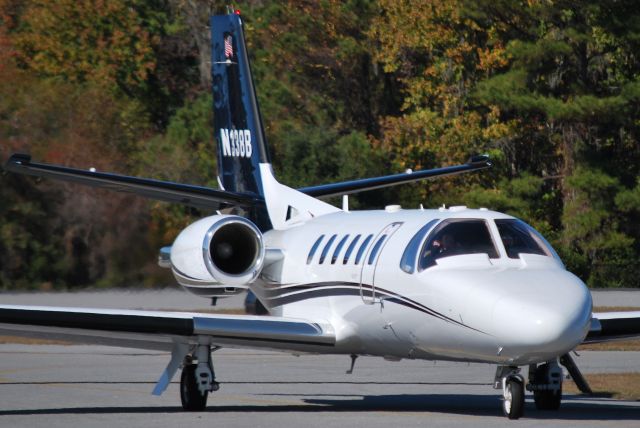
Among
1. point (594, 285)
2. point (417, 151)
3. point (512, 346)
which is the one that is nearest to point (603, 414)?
point (512, 346)

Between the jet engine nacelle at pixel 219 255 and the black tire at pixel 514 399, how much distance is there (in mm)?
4317

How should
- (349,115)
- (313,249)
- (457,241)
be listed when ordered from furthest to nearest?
(349,115) < (313,249) < (457,241)

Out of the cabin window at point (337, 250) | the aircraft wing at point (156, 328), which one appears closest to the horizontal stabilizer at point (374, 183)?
the cabin window at point (337, 250)

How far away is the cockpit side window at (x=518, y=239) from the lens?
14.3 meters

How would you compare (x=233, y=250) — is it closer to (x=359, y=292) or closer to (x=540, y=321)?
(x=359, y=292)

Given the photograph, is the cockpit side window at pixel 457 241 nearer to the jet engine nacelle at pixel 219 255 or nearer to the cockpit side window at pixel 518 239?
the cockpit side window at pixel 518 239

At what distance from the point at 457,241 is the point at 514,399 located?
5.70 ft

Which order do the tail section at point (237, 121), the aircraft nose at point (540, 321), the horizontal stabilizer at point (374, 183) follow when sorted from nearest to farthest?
the aircraft nose at point (540, 321) → the horizontal stabilizer at point (374, 183) → the tail section at point (237, 121)

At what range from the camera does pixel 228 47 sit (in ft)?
70.5

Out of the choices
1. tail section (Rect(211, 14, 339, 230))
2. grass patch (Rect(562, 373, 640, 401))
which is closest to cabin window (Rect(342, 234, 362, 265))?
tail section (Rect(211, 14, 339, 230))

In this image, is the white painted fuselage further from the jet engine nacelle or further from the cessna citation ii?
the jet engine nacelle

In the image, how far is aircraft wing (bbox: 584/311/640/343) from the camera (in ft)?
50.2

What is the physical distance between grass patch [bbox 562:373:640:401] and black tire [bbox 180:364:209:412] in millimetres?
5111

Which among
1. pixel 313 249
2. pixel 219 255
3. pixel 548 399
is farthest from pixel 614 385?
pixel 219 255
